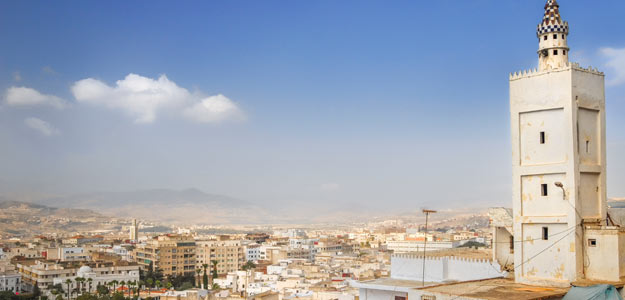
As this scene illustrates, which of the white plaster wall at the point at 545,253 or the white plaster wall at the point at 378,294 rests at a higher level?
the white plaster wall at the point at 545,253

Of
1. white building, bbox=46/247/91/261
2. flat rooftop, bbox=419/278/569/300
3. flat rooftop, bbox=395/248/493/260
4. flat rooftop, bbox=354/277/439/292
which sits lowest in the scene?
white building, bbox=46/247/91/261

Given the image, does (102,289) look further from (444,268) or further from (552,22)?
(552,22)

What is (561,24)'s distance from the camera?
45.6 feet

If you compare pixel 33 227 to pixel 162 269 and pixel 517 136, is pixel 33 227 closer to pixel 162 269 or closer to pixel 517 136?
pixel 162 269

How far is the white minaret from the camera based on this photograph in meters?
12.9

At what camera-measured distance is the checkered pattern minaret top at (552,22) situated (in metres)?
13.9

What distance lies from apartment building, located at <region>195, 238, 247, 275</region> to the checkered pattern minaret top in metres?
64.3

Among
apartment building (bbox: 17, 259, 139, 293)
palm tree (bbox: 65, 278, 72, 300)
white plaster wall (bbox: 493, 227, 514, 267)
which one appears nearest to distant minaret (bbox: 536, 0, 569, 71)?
white plaster wall (bbox: 493, 227, 514, 267)

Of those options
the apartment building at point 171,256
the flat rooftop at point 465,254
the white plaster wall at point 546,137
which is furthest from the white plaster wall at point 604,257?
the apartment building at point 171,256

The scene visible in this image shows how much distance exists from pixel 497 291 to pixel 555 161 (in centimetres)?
300

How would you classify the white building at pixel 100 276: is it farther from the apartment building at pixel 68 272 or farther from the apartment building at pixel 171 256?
the apartment building at pixel 171 256

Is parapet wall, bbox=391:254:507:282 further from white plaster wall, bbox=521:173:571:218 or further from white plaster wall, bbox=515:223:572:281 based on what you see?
white plaster wall, bbox=521:173:571:218

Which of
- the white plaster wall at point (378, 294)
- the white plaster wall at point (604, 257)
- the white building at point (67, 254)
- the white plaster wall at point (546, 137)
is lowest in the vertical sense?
the white building at point (67, 254)

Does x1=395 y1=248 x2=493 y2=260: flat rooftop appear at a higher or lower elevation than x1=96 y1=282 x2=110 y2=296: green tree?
higher
